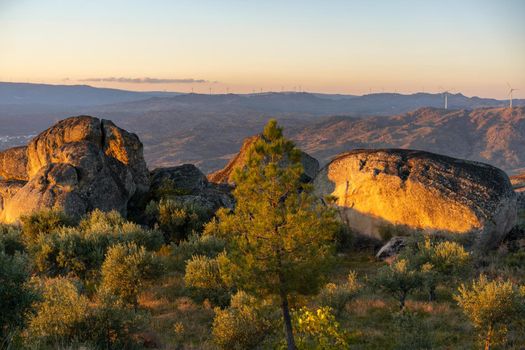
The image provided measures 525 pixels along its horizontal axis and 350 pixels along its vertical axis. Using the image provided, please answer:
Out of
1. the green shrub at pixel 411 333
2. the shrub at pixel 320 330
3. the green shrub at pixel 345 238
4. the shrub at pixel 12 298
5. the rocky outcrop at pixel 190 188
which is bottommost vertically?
the green shrub at pixel 345 238

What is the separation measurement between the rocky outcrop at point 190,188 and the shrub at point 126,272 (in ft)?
41.0

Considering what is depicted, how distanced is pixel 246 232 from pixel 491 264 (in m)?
16.6

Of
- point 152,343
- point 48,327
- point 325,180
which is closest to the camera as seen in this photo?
point 48,327

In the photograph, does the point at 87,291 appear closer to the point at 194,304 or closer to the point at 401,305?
the point at 194,304

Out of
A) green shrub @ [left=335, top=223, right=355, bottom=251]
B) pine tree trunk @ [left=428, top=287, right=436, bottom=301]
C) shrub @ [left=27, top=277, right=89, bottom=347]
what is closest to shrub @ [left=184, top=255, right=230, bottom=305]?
shrub @ [left=27, top=277, right=89, bottom=347]

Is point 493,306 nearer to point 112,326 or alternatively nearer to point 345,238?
point 112,326

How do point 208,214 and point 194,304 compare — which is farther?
point 208,214

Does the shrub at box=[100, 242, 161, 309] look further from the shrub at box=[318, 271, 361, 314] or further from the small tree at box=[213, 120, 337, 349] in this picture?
the shrub at box=[318, 271, 361, 314]

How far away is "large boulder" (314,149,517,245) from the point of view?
82.4 ft

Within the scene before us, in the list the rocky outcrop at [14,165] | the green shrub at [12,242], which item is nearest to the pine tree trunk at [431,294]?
the green shrub at [12,242]

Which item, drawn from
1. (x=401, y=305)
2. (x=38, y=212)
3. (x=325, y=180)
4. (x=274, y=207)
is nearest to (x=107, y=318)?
(x=274, y=207)

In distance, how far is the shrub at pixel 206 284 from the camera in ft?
58.7

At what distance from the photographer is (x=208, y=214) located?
30.3m

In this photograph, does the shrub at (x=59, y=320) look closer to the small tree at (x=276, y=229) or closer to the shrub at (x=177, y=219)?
the small tree at (x=276, y=229)
